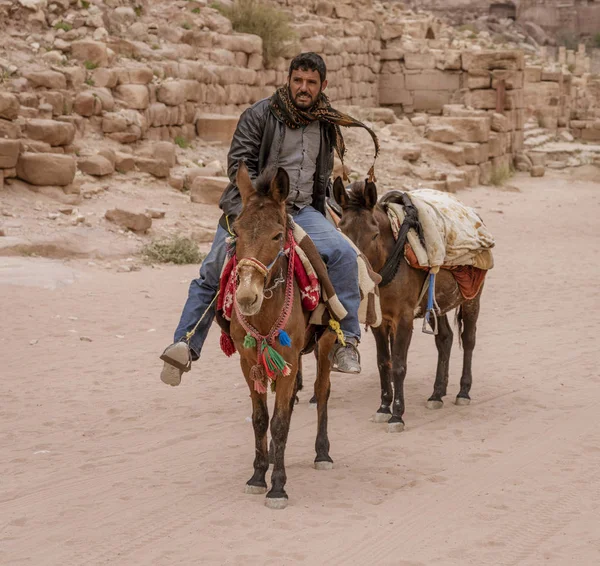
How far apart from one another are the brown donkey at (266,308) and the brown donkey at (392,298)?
1.43 metres

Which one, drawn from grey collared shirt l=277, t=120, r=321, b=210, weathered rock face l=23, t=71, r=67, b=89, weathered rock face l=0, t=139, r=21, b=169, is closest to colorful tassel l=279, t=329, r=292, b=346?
grey collared shirt l=277, t=120, r=321, b=210

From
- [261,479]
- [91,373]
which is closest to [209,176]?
[91,373]

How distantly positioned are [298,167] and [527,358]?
4.52m

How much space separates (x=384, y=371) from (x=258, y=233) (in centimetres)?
292

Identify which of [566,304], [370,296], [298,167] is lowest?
[566,304]

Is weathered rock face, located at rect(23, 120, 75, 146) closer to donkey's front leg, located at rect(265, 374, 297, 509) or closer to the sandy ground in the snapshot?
the sandy ground

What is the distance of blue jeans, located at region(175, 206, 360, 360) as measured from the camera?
20.1 feet

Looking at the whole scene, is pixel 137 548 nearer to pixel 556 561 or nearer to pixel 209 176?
pixel 556 561

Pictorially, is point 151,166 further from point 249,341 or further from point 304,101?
point 249,341

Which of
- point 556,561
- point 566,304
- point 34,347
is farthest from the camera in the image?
point 566,304

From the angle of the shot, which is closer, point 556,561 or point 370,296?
point 556,561

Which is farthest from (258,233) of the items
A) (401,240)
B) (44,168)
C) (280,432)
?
(44,168)

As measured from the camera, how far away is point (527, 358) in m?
10.0

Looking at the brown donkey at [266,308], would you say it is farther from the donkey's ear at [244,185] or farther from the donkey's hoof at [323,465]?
the donkey's hoof at [323,465]
